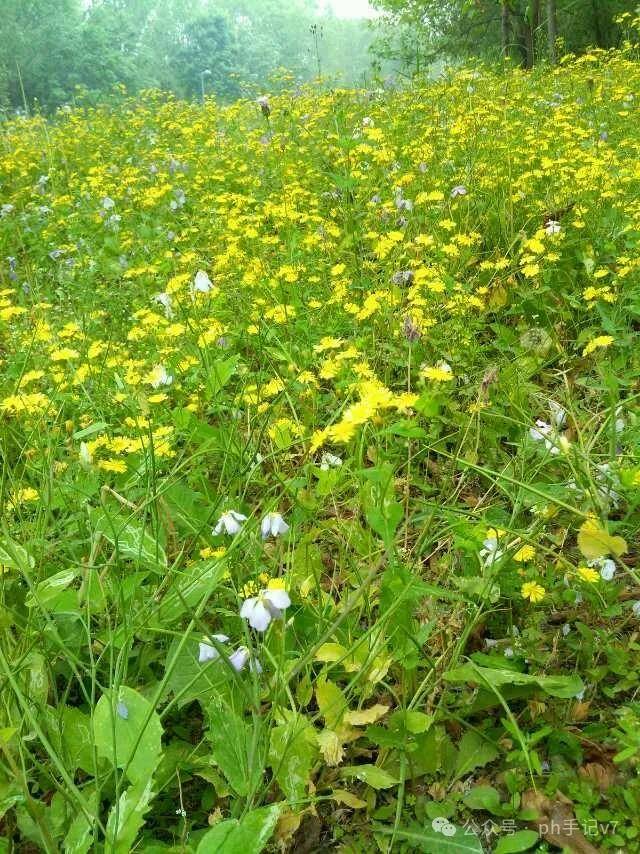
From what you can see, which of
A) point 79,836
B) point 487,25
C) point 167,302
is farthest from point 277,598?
point 487,25

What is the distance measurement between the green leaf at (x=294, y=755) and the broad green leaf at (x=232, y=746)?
0.04 metres

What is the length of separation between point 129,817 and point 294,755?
304mm

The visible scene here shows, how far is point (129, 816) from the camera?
1.05 meters

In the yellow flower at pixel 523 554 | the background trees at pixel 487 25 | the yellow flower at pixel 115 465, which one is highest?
the background trees at pixel 487 25

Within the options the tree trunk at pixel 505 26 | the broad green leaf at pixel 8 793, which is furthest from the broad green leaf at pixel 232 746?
the tree trunk at pixel 505 26

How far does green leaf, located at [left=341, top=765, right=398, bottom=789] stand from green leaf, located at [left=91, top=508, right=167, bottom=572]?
56 cm

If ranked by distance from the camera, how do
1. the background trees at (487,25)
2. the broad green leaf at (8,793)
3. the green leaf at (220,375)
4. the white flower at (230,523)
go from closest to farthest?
the broad green leaf at (8,793), the white flower at (230,523), the green leaf at (220,375), the background trees at (487,25)

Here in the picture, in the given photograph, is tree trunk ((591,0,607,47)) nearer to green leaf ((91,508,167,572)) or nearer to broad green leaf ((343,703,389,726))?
green leaf ((91,508,167,572))

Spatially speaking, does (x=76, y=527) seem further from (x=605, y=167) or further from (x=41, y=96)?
(x=41, y=96)

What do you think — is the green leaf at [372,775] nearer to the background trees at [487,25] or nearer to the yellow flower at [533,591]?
the yellow flower at [533,591]

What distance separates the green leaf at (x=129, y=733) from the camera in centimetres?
113

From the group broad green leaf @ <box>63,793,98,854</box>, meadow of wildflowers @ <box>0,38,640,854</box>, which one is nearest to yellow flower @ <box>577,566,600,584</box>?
meadow of wildflowers @ <box>0,38,640,854</box>

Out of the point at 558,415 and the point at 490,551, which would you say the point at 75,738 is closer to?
the point at 490,551

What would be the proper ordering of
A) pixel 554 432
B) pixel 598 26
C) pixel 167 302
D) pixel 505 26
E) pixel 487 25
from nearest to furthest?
pixel 554 432 < pixel 167 302 < pixel 505 26 < pixel 598 26 < pixel 487 25
